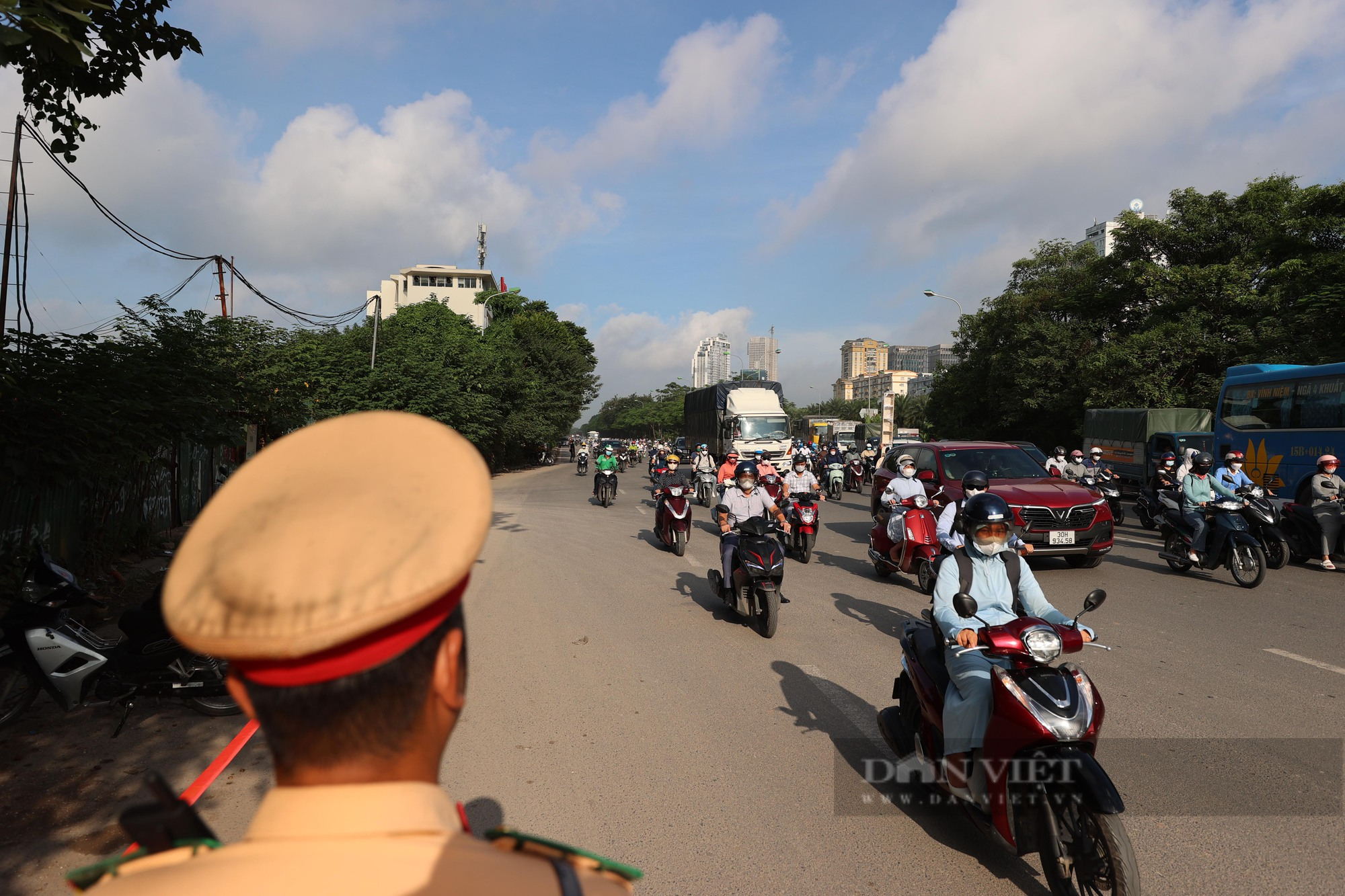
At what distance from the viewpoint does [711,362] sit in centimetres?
13600

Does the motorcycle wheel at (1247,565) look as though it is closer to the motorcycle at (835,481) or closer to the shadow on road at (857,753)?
the shadow on road at (857,753)

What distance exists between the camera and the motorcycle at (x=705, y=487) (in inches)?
832

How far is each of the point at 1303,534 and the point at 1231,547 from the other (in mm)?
2505

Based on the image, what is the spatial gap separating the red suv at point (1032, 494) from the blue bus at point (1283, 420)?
5.50 meters

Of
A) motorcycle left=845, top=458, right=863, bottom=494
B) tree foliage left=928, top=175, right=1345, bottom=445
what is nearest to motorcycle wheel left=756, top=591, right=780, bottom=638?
motorcycle left=845, top=458, right=863, bottom=494

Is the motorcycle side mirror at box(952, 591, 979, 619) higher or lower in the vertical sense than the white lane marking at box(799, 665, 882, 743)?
higher

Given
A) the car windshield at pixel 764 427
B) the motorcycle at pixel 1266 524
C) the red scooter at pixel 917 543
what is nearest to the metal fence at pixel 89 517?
the red scooter at pixel 917 543

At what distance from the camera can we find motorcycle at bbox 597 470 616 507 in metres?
21.8

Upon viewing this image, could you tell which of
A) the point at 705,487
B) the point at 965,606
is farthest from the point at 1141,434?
the point at 965,606

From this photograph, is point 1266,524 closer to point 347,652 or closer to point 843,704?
point 843,704

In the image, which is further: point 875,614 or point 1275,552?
point 1275,552

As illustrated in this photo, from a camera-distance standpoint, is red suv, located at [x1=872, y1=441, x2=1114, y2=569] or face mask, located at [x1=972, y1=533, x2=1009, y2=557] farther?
red suv, located at [x1=872, y1=441, x2=1114, y2=569]

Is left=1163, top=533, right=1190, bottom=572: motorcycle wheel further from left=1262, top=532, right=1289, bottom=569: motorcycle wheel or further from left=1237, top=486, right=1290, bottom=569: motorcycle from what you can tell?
left=1262, top=532, right=1289, bottom=569: motorcycle wheel

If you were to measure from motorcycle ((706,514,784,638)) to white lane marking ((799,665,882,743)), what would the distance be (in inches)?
40.9
